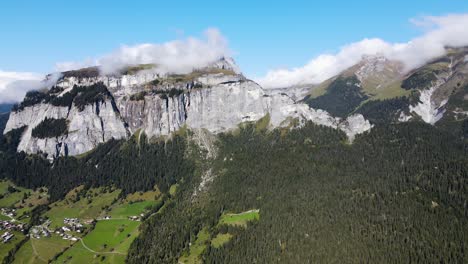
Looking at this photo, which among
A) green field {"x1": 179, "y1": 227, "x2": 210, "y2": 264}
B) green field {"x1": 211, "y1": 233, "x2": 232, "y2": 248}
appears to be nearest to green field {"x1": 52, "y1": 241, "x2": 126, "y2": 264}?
green field {"x1": 179, "y1": 227, "x2": 210, "y2": 264}

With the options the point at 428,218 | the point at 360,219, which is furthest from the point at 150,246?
the point at 428,218

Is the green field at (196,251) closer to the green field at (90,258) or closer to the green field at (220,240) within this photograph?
the green field at (220,240)

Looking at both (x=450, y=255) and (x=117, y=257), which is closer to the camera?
(x=450, y=255)

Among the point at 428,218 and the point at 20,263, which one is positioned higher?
the point at 428,218

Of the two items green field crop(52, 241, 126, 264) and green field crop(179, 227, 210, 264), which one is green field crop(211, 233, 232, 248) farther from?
green field crop(52, 241, 126, 264)

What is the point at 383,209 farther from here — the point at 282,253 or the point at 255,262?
the point at 255,262

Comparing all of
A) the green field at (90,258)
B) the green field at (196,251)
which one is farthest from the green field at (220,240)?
the green field at (90,258)

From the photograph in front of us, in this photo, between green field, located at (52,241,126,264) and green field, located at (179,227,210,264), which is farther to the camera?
green field, located at (52,241,126,264)

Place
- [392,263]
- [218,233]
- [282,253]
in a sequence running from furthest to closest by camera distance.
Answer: [218,233]
[282,253]
[392,263]
